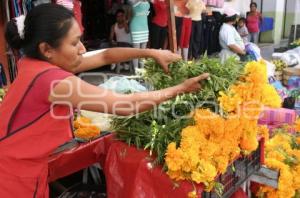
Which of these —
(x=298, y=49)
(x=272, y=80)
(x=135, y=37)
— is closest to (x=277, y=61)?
(x=298, y=49)

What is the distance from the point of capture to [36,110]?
5.14ft

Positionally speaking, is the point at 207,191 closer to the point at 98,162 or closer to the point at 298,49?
the point at 98,162

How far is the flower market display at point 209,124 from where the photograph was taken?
1755mm

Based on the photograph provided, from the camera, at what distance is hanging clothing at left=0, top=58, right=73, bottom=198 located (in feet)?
5.15

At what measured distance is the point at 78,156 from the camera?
2285 mm

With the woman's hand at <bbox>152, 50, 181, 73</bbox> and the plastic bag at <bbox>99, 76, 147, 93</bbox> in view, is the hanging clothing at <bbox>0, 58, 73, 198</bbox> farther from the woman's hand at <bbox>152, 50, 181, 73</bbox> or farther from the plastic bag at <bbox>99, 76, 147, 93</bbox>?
the plastic bag at <bbox>99, 76, 147, 93</bbox>

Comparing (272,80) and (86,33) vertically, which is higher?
(86,33)

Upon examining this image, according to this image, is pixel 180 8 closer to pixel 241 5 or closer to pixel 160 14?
pixel 160 14

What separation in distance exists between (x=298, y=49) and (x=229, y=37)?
127 centimetres

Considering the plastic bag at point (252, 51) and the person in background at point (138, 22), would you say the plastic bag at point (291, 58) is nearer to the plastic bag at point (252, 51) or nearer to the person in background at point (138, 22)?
the plastic bag at point (252, 51)

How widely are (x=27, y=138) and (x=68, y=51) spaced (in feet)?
1.32

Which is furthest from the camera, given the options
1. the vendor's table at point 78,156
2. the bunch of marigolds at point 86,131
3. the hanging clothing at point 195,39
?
the hanging clothing at point 195,39

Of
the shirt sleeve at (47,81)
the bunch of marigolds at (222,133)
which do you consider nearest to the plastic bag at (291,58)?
the bunch of marigolds at (222,133)

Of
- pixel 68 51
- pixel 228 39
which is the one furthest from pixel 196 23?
pixel 68 51
